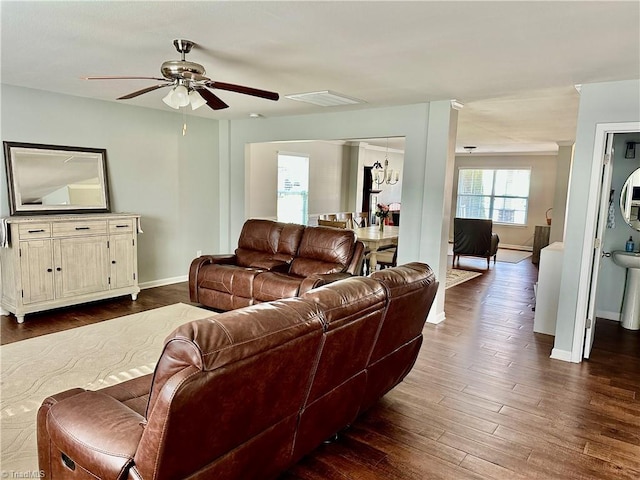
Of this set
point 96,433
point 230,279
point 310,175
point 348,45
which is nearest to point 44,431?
point 96,433

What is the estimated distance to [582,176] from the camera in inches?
146

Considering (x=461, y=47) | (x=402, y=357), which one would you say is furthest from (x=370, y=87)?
(x=402, y=357)

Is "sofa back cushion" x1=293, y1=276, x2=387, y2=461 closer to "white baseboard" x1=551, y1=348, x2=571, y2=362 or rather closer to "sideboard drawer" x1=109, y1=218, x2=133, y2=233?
"white baseboard" x1=551, y1=348, x2=571, y2=362

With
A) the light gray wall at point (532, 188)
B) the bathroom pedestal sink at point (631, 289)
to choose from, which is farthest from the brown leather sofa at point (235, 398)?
the light gray wall at point (532, 188)

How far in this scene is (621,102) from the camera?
11.4 ft

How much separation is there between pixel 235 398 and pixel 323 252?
3.29 m

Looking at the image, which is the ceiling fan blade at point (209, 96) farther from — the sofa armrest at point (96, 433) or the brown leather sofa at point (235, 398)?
the sofa armrest at point (96, 433)

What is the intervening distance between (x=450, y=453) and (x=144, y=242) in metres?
4.70

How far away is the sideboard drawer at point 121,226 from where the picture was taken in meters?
4.95

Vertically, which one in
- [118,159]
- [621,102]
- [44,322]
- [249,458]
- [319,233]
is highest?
[621,102]

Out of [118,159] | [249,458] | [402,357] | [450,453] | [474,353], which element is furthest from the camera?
[118,159]

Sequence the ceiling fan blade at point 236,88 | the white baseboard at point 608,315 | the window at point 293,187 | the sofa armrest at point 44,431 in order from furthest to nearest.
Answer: the window at point 293,187 → the white baseboard at point 608,315 → the ceiling fan blade at point 236,88 → the sofa armrest at point 44,431

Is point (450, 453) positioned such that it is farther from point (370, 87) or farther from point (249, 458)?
point (370, 87)

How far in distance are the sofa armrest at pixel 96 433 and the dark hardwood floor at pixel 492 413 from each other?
990 mm
